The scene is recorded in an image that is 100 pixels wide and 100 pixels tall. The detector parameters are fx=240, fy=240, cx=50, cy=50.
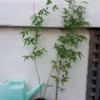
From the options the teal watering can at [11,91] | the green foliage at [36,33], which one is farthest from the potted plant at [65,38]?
the teal watering can at [11,91]

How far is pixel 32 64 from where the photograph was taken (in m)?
2.00

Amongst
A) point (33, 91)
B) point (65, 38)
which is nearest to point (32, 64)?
point (33, 91)

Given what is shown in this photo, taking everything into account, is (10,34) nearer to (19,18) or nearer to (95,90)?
(19,18)

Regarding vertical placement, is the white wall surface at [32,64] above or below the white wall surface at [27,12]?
below

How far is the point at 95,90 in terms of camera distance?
1999mm

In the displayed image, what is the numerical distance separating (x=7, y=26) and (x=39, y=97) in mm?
652

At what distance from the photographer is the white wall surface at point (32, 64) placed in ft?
6.44

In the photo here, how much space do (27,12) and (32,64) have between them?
0.43 meters

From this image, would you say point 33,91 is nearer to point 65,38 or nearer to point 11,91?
point 11,91

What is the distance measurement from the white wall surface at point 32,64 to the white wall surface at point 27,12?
74 millimetres

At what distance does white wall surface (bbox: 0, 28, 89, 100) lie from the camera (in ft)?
6.44

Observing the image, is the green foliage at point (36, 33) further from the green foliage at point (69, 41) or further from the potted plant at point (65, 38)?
the green foliage at point (69, 41)

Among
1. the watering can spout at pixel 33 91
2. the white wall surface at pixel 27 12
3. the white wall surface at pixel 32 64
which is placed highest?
the white wall surface at pixel 27 12

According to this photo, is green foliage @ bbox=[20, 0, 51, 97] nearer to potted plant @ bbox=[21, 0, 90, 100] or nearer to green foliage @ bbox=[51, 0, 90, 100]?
potted plant @ bbox=[21, 0, 90, 100]
